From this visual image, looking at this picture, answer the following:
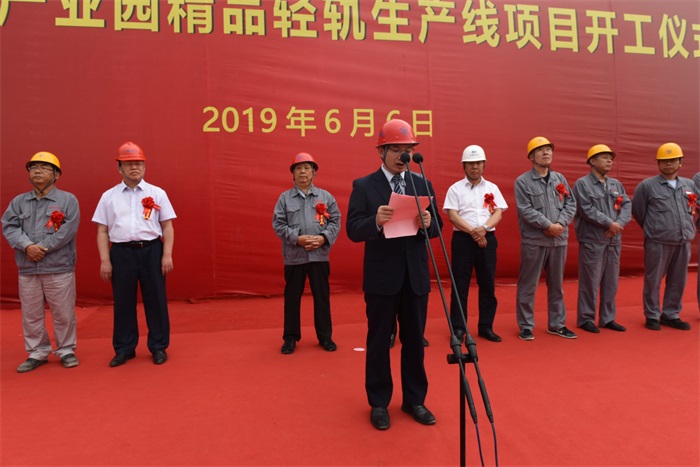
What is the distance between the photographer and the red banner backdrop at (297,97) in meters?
4.85

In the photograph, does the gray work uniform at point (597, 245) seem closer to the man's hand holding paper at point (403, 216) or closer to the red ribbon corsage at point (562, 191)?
the red ribbon corsage at point (562, 191)

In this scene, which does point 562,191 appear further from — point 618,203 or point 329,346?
point 329,346

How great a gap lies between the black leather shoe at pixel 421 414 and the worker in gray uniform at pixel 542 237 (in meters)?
1.63

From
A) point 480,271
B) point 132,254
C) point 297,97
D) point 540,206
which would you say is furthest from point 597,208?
point 132,254

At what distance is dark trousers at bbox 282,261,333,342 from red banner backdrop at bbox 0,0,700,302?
1.53m

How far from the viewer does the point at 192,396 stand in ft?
8.45

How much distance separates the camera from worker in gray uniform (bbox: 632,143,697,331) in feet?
12.6

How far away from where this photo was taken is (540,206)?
3625 mm

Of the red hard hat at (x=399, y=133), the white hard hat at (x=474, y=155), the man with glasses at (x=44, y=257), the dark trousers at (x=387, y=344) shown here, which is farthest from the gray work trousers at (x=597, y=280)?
the man with glasses at (x=44, y=257)

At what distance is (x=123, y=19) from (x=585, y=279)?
16.7 feet

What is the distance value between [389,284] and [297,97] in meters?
3.60

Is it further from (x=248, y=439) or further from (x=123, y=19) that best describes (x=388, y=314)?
(x=123, y=19)

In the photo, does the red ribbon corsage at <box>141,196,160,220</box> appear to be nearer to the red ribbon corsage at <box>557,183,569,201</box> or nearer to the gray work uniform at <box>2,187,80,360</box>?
the gray work uniform at <box>2,187,80,360</box>

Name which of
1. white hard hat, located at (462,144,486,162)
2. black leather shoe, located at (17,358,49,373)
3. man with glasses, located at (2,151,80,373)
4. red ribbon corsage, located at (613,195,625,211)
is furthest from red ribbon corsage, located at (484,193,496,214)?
black leather shoe, located at (17,358,49,373)
